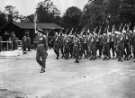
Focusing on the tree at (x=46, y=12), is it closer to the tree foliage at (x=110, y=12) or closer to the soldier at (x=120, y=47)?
the tree foliage at (x=110, y=12)

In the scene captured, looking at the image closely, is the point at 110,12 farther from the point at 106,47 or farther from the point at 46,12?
the point at 46,12

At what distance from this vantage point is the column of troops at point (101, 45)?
19.7 metres

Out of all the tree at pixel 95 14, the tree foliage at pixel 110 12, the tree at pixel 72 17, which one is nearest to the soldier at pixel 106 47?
the tree foliage at pixel 110 12

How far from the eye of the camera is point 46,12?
4663 inches

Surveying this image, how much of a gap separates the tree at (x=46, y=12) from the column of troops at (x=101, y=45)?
89.1m

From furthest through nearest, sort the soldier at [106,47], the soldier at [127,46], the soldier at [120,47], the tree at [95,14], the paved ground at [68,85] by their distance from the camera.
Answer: the tree at [95,14] → the soldier at [106,47] → the soldier at [127,46] → the soldier at [120,47] → the paved ground at [68,85]

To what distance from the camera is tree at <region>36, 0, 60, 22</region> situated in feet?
374

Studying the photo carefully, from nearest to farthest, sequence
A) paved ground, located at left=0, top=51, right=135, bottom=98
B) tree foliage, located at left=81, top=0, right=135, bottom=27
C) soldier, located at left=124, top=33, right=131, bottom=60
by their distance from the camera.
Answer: paved ground, located at left=0, top=51, right=135, bottom=98, soldier, located at left=124, top=33, right=131, bottom=60, tree foliage, located at left=81, top=0, right=135, bottom=27

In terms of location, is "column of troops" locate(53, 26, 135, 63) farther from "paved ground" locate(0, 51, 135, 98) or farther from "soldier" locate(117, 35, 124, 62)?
"paved ground" locate(0, 51, 135, 98)

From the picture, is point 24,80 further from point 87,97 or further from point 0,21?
point 0,21

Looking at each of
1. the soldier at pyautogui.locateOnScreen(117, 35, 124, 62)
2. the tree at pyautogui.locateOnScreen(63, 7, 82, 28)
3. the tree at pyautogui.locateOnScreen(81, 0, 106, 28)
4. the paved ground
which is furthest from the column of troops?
the tree at pyautogui.locateOnScreen(63, 7, 82, 28)

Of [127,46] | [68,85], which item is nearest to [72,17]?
[127,46]

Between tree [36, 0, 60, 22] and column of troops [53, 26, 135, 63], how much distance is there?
89.1 metres

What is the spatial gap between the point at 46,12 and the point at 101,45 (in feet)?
322
